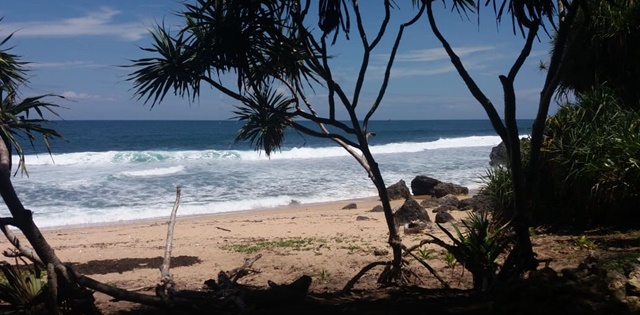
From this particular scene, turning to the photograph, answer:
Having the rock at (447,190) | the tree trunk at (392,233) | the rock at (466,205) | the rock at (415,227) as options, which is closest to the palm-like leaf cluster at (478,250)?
the tree trunk at (392,233)

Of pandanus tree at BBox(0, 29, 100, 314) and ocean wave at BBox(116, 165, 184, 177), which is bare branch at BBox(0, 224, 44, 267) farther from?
ocean wave at BBox(116, 165, 184, 177)

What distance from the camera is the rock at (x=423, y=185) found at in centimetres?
1980

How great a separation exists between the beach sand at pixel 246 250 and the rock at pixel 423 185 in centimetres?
524

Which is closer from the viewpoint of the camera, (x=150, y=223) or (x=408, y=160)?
(x=150, y=223)

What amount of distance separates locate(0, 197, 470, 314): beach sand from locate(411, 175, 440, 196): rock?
17.2 feet

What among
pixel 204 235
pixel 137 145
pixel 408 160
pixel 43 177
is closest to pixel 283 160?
pixel 408 160

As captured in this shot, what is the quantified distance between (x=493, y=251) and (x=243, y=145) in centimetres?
3834

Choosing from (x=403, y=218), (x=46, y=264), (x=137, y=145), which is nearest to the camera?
(x=46, y=264)

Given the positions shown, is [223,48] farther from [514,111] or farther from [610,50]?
[610,50]

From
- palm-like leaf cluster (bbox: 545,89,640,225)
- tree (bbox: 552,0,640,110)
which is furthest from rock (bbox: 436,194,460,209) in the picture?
palm-like leaf cluster (bbox: 545,89,640,225)

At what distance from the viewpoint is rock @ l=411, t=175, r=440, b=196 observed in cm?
1980

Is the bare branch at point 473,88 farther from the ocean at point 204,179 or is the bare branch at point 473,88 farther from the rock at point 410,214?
the rock at point 410,214

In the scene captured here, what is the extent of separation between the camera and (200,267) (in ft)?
26.8

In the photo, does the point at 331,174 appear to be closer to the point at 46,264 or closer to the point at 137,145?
the point at 46,264
